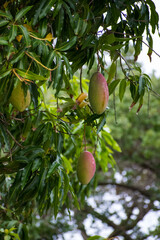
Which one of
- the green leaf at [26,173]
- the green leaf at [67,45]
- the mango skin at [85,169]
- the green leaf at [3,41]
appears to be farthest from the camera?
the mango skin at [85,169]

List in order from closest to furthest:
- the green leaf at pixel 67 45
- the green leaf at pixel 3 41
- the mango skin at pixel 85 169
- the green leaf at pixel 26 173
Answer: the green leaf at pixel 3 41
the green leaf at pixel 67 45
the green leaf at pixel 26 173
the mango skin at pixel 85 169

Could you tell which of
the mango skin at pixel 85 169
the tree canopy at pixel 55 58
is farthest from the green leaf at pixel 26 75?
the mango skin at pixel 85 169

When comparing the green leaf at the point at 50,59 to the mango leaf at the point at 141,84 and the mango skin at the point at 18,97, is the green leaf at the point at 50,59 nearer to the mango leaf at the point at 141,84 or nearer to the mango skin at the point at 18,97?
the mango skin at the point at 18,97

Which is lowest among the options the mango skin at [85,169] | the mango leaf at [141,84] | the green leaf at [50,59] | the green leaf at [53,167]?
the green leaf at [53,167]

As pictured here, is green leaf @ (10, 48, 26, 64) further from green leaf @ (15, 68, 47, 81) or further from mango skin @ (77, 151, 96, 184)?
mango skin @ (77, 151, 96, 184)

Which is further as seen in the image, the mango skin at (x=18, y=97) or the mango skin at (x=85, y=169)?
the mango skin at (x=85, y=169)

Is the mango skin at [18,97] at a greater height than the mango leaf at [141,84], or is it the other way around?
the mango leaf at [141,84]

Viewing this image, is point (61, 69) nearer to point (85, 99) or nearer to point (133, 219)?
point (85, 99)

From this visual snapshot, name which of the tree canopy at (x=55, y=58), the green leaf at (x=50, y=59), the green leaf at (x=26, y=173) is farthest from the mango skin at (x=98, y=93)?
the green leaf at (x=26, y=173)

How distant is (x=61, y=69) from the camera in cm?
93

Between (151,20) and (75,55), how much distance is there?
25cm

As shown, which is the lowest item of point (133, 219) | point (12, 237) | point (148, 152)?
point (12, 237)

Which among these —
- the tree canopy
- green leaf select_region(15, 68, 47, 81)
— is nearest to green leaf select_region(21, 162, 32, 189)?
the tree canopy

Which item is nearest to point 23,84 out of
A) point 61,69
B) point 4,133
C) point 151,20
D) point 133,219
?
point 61,69
